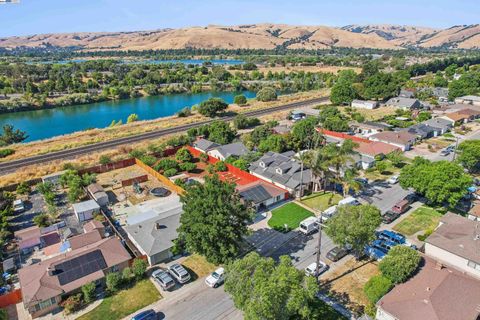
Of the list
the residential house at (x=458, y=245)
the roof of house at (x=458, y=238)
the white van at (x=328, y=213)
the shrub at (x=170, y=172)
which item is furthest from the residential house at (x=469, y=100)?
the shrub at (x=170, y=172)

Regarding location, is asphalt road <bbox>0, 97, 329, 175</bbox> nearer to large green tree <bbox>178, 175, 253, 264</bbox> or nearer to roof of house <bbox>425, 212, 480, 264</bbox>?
large green tree <bbox>178, 175, 253, 264</bbox>

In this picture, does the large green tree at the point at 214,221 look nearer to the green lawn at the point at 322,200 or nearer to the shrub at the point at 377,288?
the shrub at the point at 377,288

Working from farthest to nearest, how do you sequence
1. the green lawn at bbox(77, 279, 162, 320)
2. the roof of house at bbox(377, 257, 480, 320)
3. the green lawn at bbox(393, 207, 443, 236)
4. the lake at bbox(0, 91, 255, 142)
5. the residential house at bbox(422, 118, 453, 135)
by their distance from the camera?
the lake at bbox(0, 91, 255, 142) < the residential house at bbox(422, 118, 453, 135) < the green lawn at bbox(393, 207, 443, 236) < the green lawn at bbox(77, 279, 162, 320) < the roof of house at bbox(377, 257, 480, 320)

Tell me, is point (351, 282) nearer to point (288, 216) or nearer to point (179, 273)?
point (288, 216)

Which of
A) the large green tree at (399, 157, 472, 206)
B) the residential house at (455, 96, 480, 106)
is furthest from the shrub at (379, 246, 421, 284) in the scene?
the residential house at (455, 96, 480, 106)

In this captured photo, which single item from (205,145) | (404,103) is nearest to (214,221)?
(205,145)

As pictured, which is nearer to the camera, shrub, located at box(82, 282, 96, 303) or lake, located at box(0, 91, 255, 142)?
shrub, located at box(82, 282, 96, 303)

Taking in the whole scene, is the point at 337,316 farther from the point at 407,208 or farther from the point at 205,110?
the point at 205,110
